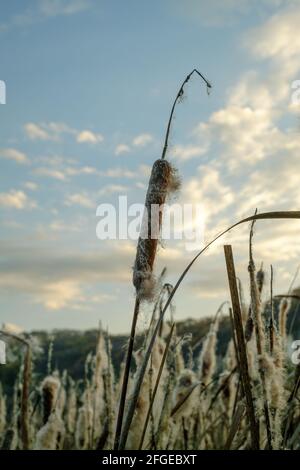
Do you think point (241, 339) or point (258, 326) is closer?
point (241, 339)

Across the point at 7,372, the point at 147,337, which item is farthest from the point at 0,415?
the point at 7,372

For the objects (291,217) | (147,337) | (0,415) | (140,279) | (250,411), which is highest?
(291,217)

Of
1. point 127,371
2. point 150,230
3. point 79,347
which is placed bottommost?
point 79,347

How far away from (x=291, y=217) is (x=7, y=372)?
16.5m

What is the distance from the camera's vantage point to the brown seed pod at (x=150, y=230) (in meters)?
1.50

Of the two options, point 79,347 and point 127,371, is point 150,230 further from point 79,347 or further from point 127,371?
point 79,347

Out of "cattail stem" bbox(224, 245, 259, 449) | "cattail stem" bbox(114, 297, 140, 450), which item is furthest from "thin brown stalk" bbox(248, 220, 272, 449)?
"cattail stem" bbox(114, 297, 140, 450)

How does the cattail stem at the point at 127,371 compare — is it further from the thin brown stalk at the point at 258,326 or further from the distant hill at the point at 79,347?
the distant hill at the point at 79,347

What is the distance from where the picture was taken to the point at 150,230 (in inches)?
59.2

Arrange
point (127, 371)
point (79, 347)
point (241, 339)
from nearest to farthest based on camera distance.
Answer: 1. point (127, 371)
2. point (241, 339)
3. point (79, 347)

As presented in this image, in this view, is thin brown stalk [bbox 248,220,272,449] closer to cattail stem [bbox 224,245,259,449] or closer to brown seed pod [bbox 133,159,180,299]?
cattail stem [bbox 224,245,259,449]

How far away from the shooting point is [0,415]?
4.80 meters

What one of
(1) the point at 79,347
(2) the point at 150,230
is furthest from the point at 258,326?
(1) the point at 79,347
